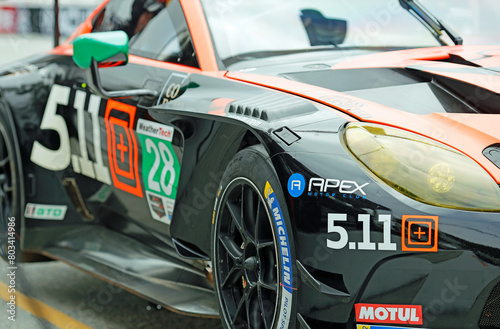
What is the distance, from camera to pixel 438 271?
2014 mm

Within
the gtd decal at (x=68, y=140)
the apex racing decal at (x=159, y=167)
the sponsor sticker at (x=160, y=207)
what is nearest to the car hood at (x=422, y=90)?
the apex racing decal at (x=159, y=167)

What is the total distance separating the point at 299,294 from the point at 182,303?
838mm

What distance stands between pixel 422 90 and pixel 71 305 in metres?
2.21

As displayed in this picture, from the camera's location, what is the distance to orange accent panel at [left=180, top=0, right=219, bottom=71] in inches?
122

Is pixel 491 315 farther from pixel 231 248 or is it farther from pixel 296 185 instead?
pixel 231 248

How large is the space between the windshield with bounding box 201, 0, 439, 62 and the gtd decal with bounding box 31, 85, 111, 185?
74 cm

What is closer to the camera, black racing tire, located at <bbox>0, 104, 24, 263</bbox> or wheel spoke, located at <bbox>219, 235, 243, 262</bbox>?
wheel spoke, located at <bbox>219, 235, 243, 262</bbox>

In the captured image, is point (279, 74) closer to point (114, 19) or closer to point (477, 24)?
point (477, 24)

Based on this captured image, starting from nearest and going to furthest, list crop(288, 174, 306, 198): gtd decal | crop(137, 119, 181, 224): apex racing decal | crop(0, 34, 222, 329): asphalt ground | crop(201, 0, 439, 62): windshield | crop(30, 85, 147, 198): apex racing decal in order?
crop(288, 174, 306, 198): gtd decal
crop(137, 119, 181, 224): apex racing decal
crop(201, 0, 439, 62): windshield
crop(30, 85, 147, 198): apex racing decal
crop(0, 34, 222, 329): asphalt ground

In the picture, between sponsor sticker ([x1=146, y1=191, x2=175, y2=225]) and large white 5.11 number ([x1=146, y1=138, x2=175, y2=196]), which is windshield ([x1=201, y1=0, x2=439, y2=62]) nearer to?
large white 5.11 number ([x1=146, y1=138, x2=175, y2=196])

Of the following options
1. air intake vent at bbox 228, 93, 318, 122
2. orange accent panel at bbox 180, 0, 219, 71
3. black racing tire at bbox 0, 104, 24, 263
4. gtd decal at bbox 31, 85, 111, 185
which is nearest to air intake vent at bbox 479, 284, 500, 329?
air intake vent at bbox 228, 93, 318, 122

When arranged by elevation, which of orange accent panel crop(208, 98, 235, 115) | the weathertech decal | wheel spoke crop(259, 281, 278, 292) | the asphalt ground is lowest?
the asphalt ground

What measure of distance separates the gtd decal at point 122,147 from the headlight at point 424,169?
4.43 feet

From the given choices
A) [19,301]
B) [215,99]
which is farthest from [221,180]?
[19,301]
